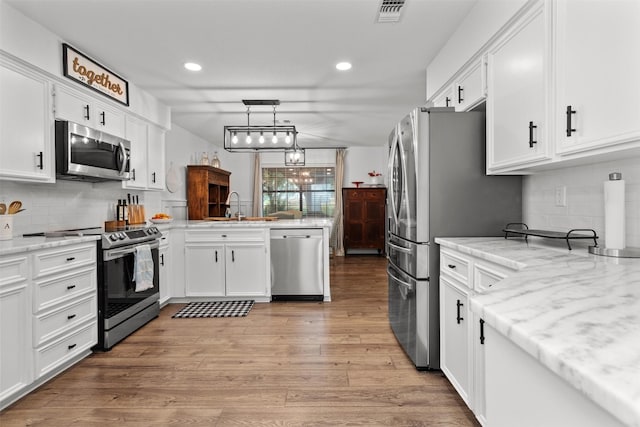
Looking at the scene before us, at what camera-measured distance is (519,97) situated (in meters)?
1.93

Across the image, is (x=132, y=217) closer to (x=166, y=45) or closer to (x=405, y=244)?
(x=166, y=45)

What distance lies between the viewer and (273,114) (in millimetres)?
5117

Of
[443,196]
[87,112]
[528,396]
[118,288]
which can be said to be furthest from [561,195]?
[87,112]

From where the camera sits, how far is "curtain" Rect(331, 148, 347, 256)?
8023mm

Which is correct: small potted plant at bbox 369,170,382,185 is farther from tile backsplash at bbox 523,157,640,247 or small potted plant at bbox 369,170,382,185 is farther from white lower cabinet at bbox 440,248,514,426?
white lower cabinet at bbox 440,248,514,426

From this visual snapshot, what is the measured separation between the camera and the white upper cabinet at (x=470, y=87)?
2.42 metres

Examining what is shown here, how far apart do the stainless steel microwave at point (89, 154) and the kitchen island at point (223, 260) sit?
3.43 feet

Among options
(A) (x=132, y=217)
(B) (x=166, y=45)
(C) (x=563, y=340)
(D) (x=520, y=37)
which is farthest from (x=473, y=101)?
(A) (x=132, y=217)

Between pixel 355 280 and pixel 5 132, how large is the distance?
4.31 m

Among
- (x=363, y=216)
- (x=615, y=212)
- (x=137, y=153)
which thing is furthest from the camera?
(x=363, y=216)

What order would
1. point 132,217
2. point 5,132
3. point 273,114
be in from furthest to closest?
point 273,114 → point 132,217 → point 5,132

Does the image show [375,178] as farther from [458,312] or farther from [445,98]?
[458,312]

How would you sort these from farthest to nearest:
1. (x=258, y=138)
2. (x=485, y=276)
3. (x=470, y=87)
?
(x=258, y=138) → (x=470, y=87) → (x=485, y=276)

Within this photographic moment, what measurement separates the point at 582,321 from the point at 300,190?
780 centimetres
